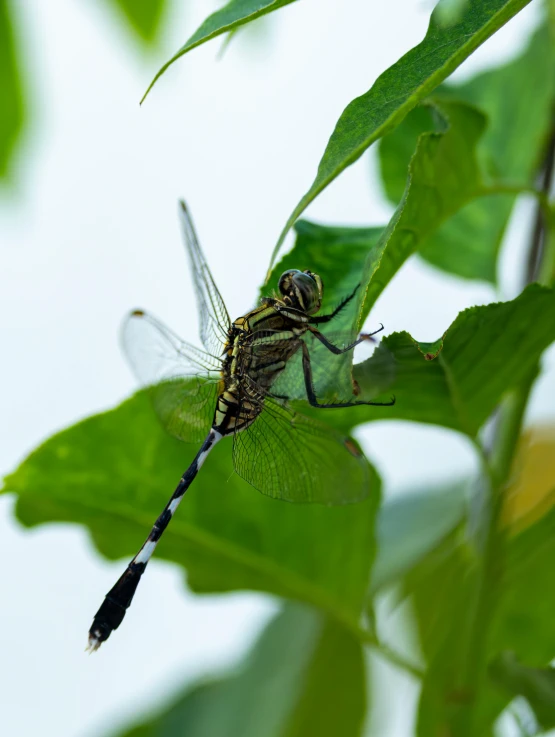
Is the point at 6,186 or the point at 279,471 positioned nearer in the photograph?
the point at 279,471

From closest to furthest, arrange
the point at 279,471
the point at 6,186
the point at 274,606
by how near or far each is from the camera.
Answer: the point at 279,471, the point at 6,186, the point at 274,606

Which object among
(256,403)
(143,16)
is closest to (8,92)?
(143,16)

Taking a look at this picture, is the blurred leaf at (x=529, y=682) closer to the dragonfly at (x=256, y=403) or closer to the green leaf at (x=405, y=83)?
the dragonfly at (x=256, y=403)

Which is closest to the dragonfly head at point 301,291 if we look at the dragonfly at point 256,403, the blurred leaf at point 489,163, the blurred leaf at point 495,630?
the dragonfly at point 256,403

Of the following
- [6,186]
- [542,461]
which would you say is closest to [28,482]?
[6,186]

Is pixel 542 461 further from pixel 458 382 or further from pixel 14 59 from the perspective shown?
pixel 14 59

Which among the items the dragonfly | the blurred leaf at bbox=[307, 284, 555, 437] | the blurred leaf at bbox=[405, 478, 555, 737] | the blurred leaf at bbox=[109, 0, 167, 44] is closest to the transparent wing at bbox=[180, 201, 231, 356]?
the dragonfly

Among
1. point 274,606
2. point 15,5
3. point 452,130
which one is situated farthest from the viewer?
point 274,606
